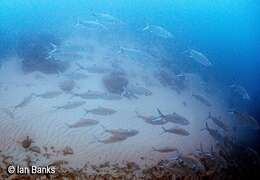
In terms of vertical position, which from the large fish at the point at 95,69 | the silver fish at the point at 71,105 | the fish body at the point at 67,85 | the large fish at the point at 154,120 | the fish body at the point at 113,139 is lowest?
the fish body at the point at 113,139

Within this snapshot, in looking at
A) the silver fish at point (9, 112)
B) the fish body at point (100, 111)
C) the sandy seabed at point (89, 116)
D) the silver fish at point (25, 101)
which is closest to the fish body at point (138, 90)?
the sandy seabed at point (89, 116)

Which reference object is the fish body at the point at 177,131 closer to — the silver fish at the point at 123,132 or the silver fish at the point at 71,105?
the silver fish at the point at 123,132

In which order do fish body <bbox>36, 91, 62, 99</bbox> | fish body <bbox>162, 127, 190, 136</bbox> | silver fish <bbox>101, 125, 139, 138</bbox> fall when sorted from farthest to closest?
fish body <bbox>36, 91, 62, 99</bbox> → fish body <bbox>162, 127, 190, 136</bbox> → silver fish <bbox>101, 125, 139, 138</bbox>

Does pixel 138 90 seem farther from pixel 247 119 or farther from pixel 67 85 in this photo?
pixel 247 119

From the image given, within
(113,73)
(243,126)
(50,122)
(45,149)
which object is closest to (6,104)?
(50,122)

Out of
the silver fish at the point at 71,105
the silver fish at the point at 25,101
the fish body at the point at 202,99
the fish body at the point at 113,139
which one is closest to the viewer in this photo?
the fish body at the point at 113,139

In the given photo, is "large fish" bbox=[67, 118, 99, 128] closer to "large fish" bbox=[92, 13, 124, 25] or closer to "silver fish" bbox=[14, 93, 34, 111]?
"silver fish" bbox=[14, 93, 34, 111]

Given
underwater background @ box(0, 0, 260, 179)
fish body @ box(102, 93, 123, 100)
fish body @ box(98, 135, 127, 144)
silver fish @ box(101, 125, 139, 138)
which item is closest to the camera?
fish body @ box(98, 135, 127, 144)

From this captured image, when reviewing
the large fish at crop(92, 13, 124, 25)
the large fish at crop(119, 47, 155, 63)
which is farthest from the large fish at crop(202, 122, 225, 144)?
the large fish at crop(92, 13, 124, 25)

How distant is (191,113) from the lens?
39.6 ft

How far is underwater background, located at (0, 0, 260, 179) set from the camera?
9.46 m

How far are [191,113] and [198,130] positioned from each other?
1248 mm

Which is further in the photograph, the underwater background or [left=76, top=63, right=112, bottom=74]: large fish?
[left=76, top=63, right=112, bottom=74]: large fish

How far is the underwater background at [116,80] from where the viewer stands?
372 inches
